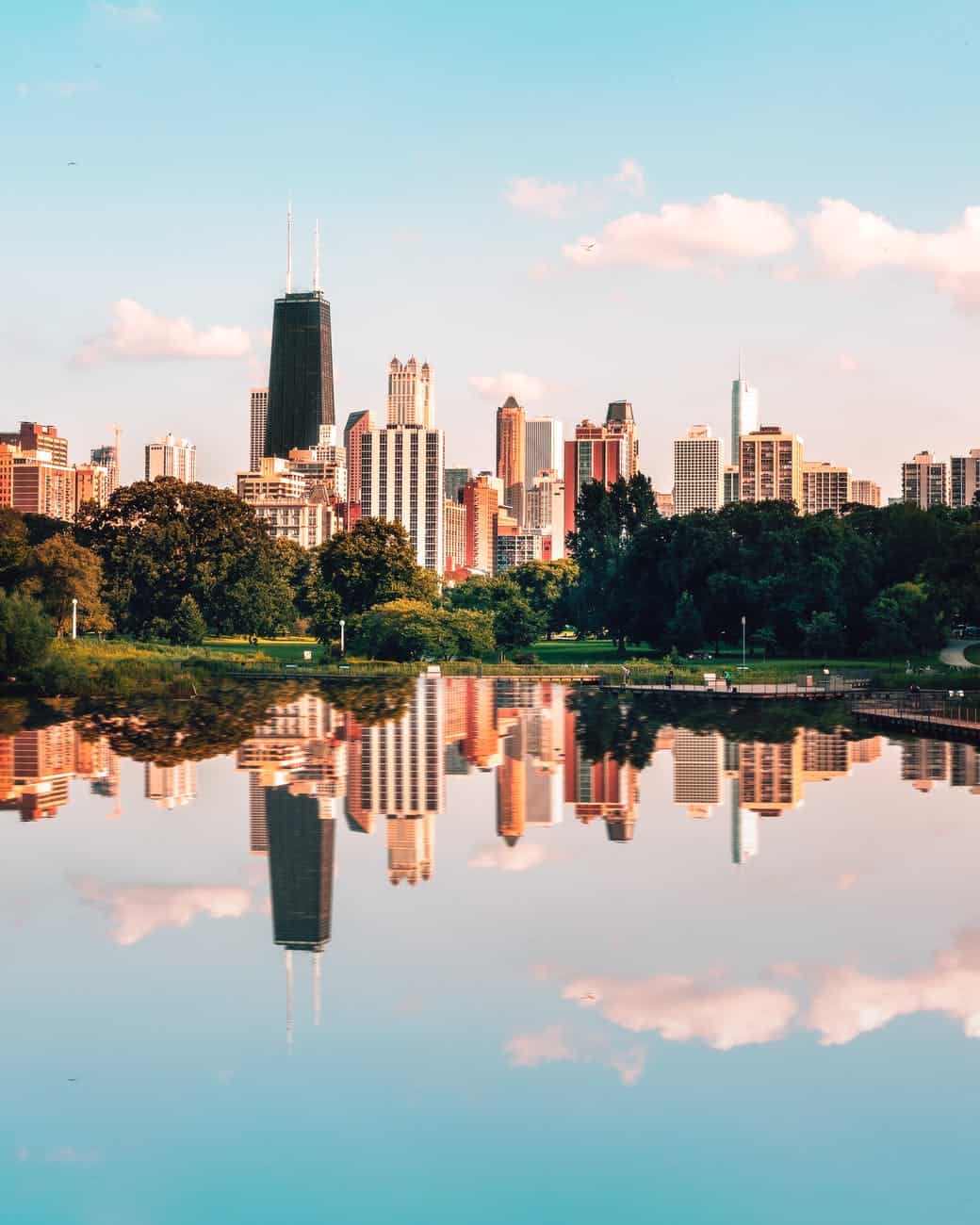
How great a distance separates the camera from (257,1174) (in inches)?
624

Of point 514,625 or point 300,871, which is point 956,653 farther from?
point 300,871

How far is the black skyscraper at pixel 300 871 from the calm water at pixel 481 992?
106 mm

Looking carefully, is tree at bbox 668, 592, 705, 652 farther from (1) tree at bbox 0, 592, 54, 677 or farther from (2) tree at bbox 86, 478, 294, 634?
(1) tree at bbox 0, 592, 54, 677

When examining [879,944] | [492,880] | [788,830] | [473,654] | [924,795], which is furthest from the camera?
[473,654]

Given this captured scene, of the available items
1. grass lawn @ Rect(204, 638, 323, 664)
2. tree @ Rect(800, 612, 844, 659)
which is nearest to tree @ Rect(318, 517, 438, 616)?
grass lawn @ Rect(204, 638, 323, 664)

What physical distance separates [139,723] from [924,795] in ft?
107

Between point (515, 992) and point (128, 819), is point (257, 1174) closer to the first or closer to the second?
point (515, 992)

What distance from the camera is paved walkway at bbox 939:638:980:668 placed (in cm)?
9431

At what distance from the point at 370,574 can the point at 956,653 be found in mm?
43162

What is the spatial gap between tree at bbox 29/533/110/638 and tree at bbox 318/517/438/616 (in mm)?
19605

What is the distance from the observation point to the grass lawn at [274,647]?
112 metres

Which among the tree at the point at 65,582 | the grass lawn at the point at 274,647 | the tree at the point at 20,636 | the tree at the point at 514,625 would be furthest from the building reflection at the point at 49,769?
the tree at the point at 514,625

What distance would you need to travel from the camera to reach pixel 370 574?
11262 centimetres

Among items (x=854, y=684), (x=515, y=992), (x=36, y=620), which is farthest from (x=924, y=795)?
(x=36, y=620)
